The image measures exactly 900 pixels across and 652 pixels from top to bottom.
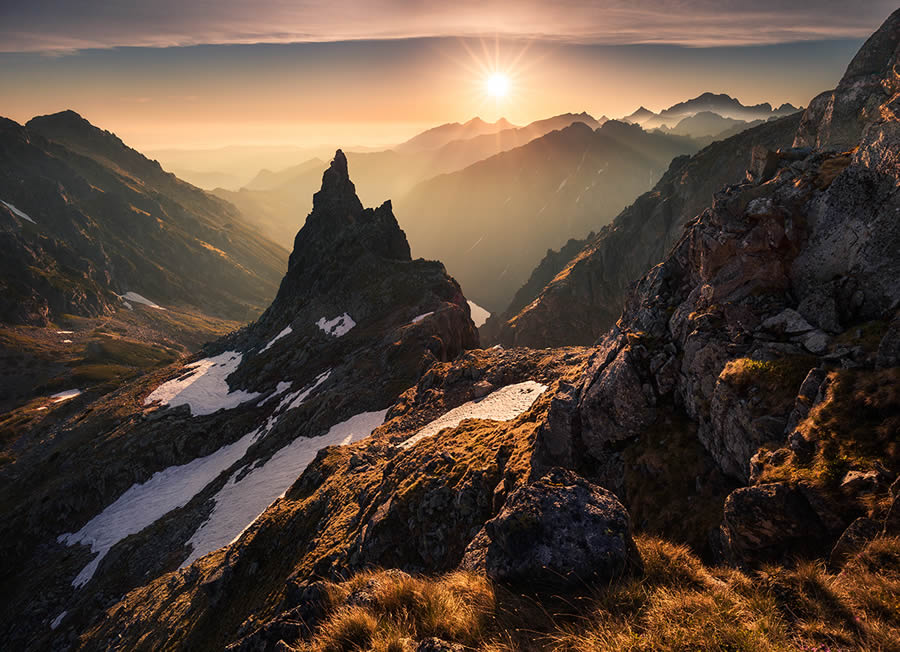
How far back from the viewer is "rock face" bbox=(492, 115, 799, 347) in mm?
133625

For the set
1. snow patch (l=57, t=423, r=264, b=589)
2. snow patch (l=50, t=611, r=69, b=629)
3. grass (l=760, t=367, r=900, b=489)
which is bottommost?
snow patch (l=50, t=611, r=69, b=629)

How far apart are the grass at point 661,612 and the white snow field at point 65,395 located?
712ft

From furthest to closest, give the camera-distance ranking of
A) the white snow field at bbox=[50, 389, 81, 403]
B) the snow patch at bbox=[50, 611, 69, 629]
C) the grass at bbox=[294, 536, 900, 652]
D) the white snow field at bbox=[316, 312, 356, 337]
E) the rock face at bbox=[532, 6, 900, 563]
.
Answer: the white snow field at bbox=[50, 389, 81, 403] < the white snow field at bbox=[316, 312, 356, 337] < the snow patch at bbox=[50, 611, 69, 629] < the rock face at bbox=[532, 6, 900, 563] < the grass at bbox=[294, 536, 900, 652]

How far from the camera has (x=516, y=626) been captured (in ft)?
24.4

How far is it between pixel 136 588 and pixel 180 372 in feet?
250

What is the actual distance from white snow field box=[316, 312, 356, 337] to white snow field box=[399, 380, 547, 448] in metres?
49.1

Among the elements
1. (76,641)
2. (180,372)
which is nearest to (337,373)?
(76,641)

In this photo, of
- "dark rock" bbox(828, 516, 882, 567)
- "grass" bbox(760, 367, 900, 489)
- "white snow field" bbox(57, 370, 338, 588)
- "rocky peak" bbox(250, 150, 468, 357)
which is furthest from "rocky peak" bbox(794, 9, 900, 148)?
"white snow field" bbox(57, 370, 338, 588)

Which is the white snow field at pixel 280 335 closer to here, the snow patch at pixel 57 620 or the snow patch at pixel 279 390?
the snow patch at pixel 279 390

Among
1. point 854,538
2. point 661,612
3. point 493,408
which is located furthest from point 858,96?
point 661,612

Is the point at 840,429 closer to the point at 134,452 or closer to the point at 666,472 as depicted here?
the point at 666,472

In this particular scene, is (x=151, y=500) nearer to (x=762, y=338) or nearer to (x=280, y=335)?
(x=280, y=335)

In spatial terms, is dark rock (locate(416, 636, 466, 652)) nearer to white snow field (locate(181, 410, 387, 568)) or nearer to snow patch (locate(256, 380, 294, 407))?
white snow field (locate(181, 410, 387, 568))

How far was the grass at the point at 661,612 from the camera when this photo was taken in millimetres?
6055
